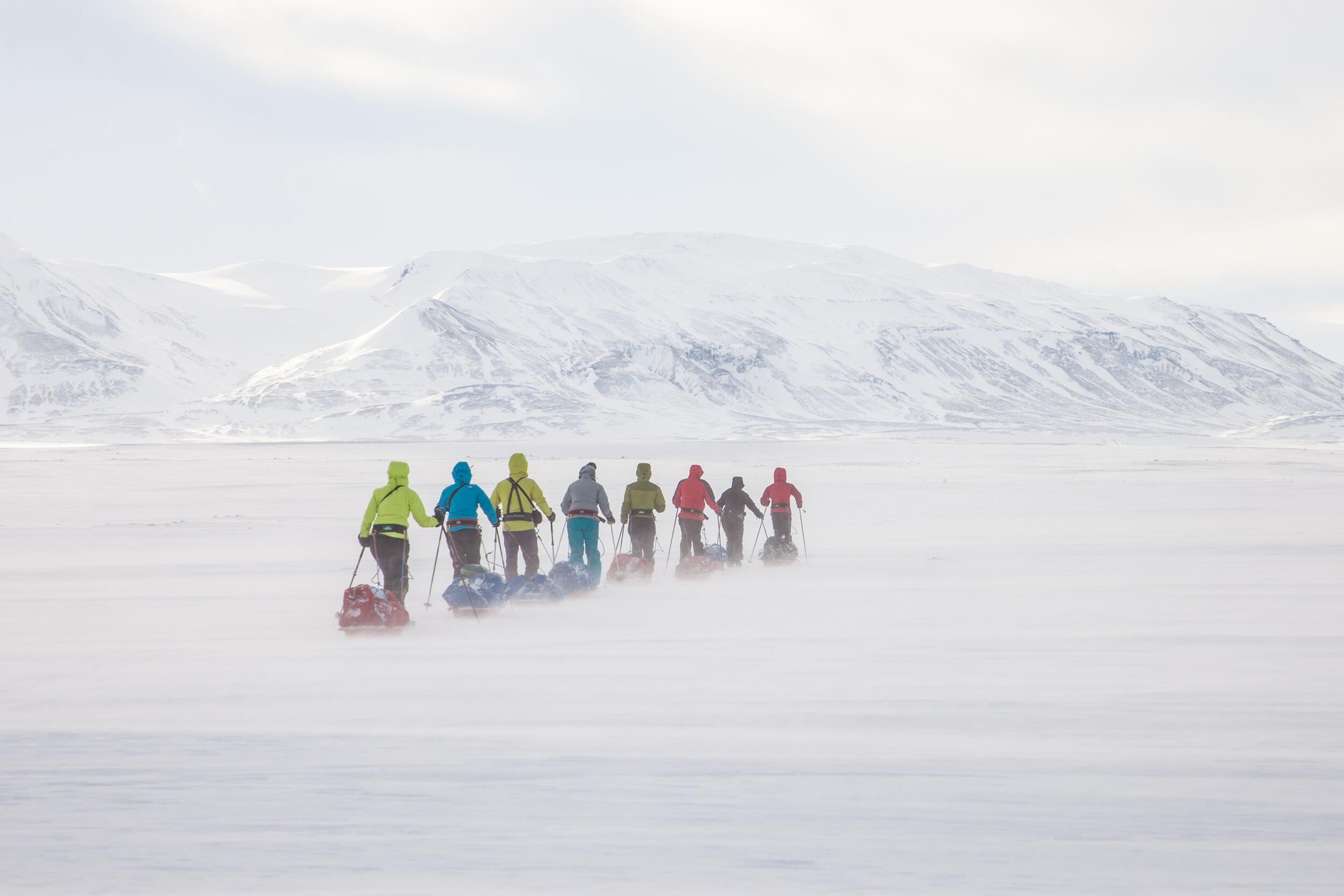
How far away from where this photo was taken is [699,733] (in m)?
7.10

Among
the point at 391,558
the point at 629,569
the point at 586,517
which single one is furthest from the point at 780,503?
the point at 391,558

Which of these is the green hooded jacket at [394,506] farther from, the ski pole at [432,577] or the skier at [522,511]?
the skier at [522,511]

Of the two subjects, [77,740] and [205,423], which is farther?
[205,423]

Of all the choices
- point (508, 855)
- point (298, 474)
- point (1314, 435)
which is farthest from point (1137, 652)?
point (1314, 435)

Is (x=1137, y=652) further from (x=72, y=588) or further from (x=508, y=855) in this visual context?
(x=72, y=588)

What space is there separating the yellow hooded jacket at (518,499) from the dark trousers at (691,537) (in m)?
2.78

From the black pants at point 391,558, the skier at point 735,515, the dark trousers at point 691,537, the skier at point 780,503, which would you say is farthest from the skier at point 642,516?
the black pants at point 391,558

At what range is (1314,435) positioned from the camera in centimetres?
14050

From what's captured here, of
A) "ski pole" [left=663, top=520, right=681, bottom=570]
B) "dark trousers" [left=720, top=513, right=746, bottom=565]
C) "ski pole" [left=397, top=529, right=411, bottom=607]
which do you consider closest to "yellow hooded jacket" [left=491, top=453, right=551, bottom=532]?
"ski pole" [left=397, top=529, right=411, bottom=607]

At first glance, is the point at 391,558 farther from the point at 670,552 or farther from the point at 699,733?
the point at 670,552

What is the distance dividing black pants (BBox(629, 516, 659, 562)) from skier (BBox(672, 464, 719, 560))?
647 millimetres

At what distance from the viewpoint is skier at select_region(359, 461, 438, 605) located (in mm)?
10781

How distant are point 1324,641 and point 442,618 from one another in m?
8.21

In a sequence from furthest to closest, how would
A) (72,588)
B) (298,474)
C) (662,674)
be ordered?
(298,474)
(72,588)
(662,674)
